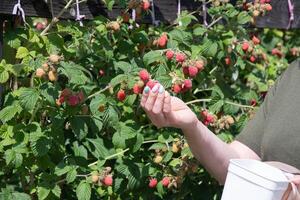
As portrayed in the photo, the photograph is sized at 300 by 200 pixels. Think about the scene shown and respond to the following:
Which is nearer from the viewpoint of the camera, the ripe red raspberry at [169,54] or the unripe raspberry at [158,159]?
the ripe red raspberry at [169,54]

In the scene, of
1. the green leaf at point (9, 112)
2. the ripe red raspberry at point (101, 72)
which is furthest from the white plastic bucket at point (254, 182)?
the ripe red raspberry at point (101, 72)

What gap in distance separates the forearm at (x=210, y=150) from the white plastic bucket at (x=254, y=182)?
236 millimetres

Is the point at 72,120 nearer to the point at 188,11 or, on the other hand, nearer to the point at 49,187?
the point at 49,187

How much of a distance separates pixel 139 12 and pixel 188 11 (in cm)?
52

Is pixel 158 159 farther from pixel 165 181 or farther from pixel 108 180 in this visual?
pixel 108 180

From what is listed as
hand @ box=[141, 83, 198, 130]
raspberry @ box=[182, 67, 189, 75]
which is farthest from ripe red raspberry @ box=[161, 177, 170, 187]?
hand @ box=[141, 83, 198, 130]

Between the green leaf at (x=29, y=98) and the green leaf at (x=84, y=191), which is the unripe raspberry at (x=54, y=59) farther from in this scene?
the green leaf at (x=84, y=191)

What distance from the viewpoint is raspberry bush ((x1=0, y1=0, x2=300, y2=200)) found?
2.35 m

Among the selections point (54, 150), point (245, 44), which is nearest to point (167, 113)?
point (54, 150)

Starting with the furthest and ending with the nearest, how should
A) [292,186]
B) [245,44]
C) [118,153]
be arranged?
[245,44] < [118,153] < [292,186]

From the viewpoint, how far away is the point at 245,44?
289 cm

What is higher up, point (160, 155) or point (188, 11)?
point (188, 11)

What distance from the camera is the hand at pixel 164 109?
1.98 metres

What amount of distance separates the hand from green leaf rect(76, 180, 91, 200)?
448 mm
